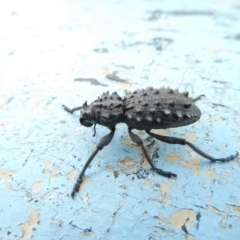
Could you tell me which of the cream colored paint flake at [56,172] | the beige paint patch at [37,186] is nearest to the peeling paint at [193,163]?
the cream colored paint flake at [56,172]

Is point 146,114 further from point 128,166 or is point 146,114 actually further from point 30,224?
point 30,224

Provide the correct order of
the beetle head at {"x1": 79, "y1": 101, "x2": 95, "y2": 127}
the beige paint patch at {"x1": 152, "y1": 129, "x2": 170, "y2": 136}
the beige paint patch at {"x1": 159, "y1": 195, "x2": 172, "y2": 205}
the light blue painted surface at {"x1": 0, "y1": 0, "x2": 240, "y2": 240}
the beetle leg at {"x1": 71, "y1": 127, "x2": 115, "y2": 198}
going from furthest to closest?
the beige paint patch at {"x1": 152, "y1": 129, "x2": 170, "y2": 136}
the beetle head at {"x1": 79, "y1": 101, "x2": 95, "y2": 127}
the beetle leg at {"x1": 71, "y1": 127, "x2": 115, "y2": 198}
the beige paint patch at {"x1": 159, "y1": 195, "x2": 172, "y2": 205}
the light blue painted surface at {"x1": 0, "y1": 0, "x2": 240, "y2": 240}

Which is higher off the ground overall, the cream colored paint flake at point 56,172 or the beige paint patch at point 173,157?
the cream colored paint flake at point 56,172

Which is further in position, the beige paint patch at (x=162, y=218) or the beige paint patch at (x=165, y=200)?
the beige paint patch at (x=165, y=200)

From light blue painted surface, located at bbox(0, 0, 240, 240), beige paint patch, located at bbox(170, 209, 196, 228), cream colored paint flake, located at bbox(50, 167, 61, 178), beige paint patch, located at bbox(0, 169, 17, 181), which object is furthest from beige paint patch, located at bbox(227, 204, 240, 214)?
beige paint patch, located at bbox(0, 169, 17, 181)

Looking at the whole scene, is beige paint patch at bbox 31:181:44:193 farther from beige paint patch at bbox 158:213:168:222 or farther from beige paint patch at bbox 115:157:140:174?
beige paint patch at bbox 158:213:168:222

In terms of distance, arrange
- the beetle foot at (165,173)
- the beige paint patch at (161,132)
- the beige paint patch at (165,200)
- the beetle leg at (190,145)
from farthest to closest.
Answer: the beige paint patch at (161,132)
the beetle leg at (190,145)
the beetle foot at (165,173)
the beige paint patch at (165,200)

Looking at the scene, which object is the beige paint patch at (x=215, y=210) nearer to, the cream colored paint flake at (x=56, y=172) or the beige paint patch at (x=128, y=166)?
the beige paint patch at (x=128, y=166)

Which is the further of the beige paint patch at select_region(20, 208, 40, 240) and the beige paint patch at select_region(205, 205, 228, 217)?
the beige paint patch at select_region(205, 205, 228, 217)

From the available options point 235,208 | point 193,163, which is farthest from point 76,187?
point 235,208
